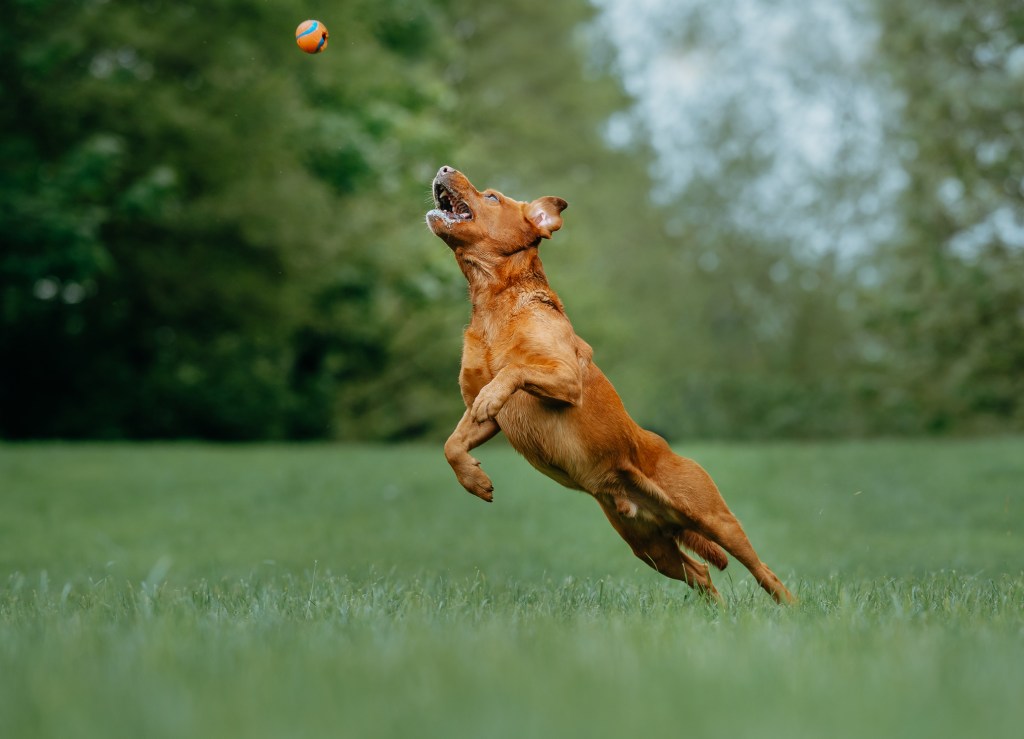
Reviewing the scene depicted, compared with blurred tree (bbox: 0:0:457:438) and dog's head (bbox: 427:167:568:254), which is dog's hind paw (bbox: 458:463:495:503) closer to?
dog's head (bbox: 427:167:568:254)

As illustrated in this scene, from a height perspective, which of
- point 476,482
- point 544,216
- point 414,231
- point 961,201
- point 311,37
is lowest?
point 476,482

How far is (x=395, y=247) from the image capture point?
2308cm

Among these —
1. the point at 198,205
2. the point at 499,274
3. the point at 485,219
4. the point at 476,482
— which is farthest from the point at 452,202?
the point at 198,205

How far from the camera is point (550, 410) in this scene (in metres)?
5.11

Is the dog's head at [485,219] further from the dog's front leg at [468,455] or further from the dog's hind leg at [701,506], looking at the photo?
the dog's hind leg at [701,506]

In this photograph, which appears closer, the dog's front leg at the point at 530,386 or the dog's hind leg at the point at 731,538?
the dog's front leg at the point at 530,386

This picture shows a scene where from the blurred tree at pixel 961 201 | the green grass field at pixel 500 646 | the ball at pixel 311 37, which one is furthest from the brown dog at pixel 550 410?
the blurred tree at pixel 961 201

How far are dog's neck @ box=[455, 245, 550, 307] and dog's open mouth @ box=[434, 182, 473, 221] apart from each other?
6.6 inches

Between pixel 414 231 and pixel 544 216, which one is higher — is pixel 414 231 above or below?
above

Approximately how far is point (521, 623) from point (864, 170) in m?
29.1

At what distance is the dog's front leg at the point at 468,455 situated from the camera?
4820mm

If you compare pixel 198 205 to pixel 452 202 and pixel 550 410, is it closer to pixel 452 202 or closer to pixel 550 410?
pixel 452 202

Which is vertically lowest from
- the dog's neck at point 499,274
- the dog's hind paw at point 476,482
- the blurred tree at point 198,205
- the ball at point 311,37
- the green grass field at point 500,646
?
the green grass field at point 500,646

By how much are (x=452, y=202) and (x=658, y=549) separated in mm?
1915
